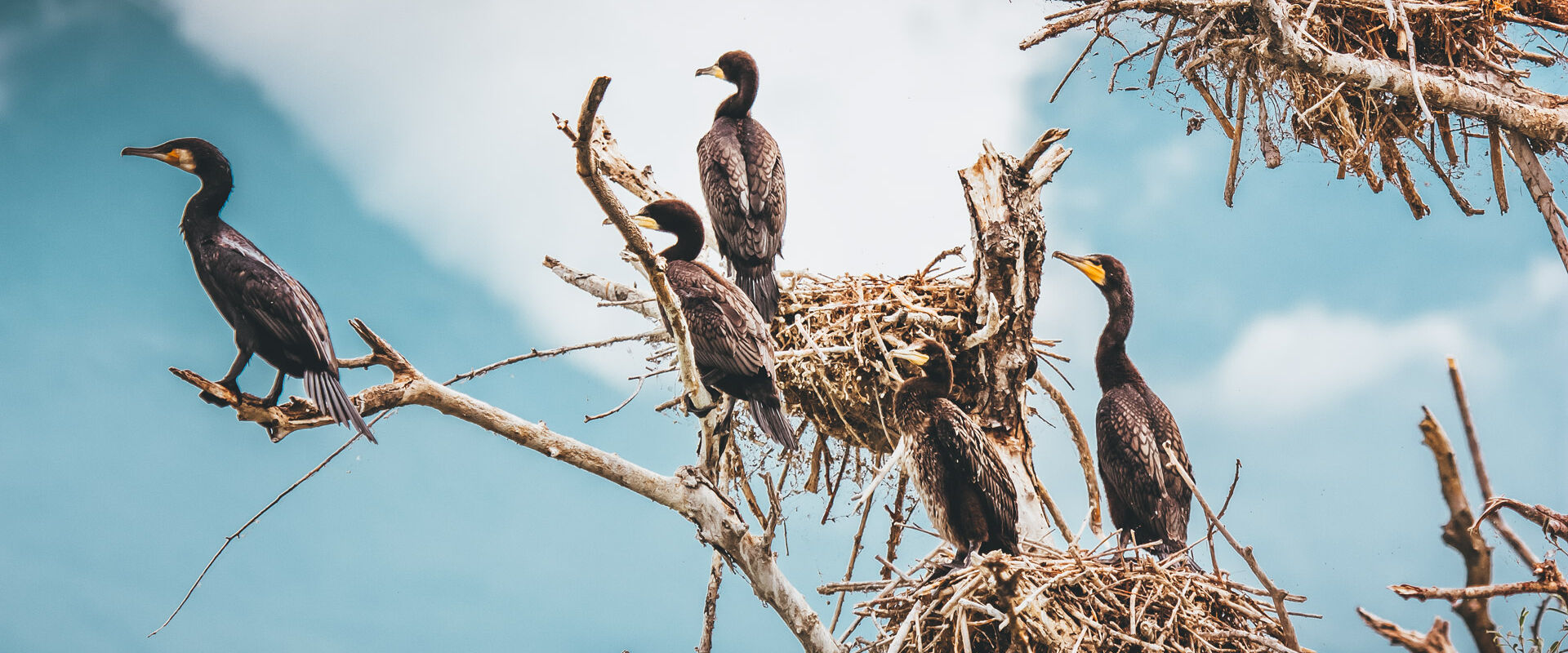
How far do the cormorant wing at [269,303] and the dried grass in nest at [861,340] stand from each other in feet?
5.98

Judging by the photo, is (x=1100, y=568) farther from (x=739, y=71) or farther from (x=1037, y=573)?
(x=739, y=71)

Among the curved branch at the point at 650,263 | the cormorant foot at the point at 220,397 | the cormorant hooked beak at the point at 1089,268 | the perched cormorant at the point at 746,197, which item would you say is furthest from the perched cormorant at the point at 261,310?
the cormorant hooked beak at the point at 1089,268

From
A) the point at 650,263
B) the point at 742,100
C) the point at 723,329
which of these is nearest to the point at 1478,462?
the point at 650,263

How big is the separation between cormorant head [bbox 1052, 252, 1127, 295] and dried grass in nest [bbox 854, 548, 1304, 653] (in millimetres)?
1729

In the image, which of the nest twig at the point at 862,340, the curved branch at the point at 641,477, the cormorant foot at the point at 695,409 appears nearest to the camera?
the curved branch at the point at 641,477

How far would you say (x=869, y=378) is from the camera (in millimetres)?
4398

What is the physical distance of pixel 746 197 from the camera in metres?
5.08

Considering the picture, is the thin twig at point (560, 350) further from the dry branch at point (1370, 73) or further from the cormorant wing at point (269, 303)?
the dry branch at point (1370, 73)

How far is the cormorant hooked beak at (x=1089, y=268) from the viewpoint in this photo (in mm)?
4848

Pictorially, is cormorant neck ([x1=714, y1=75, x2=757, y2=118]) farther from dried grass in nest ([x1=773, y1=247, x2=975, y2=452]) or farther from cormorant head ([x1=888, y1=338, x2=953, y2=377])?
cormorant head ([x1=888, y1=338, x2=953, y2=377])

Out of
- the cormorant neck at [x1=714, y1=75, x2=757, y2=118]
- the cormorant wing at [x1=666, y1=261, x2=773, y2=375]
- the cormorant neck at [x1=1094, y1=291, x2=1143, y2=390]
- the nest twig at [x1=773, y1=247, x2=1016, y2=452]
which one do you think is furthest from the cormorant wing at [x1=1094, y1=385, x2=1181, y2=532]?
the cormorant neck at [x1=714, y1=75, x2=757, y2=118]

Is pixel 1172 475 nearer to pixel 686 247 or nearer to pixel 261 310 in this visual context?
pixel 686 247

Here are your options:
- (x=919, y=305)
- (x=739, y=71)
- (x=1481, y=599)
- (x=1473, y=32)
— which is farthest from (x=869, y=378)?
(x=1473, y=32)

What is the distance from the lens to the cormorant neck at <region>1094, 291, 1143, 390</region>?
4.69 metres
